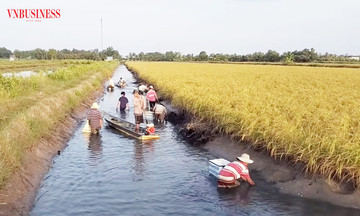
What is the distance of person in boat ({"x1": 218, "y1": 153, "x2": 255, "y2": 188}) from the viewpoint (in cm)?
904

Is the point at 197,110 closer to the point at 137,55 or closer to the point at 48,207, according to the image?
the point at 48,207

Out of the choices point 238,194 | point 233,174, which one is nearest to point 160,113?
point 233,174

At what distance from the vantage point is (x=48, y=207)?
812 centimetres

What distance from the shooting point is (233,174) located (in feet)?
29.6

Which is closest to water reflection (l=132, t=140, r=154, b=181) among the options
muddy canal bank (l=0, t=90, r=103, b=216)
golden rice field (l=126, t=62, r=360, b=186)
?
muddy canal bank (l=0, t=90, r=103, b=216)

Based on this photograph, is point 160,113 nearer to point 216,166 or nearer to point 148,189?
point 216,166

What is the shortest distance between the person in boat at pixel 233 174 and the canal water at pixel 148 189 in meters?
0.19

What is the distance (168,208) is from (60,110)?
10924 millimetres

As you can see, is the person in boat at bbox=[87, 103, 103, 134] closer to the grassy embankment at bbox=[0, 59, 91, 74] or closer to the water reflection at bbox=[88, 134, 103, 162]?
the water reflection at bbox=[88, 134, 103, 162]

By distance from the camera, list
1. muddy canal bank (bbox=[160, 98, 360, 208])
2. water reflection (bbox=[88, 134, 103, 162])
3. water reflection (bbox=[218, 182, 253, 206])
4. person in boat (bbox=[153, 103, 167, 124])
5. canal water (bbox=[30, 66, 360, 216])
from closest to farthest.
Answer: canal water (bbox=[30, 66, 360, 216]), muddy canal bank (bbox=[160, 98, 360, 208]), water reflection (bbox=[218, 182, 253, 206]), water reflection (bbox=[88, 134, 103, 162]), person in boat (bbox=[153, 103, 167, 124])

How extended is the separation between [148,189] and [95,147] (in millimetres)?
4951

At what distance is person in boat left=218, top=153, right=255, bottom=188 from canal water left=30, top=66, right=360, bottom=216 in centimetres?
19

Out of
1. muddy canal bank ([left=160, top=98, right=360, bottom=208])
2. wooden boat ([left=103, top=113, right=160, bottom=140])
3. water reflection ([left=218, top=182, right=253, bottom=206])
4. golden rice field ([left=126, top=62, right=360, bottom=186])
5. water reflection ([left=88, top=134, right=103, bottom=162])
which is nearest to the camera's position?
muddy canal bank ([left=160, top=98, right=360, bottom=208])

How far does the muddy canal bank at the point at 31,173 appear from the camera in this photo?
7.52 metres
